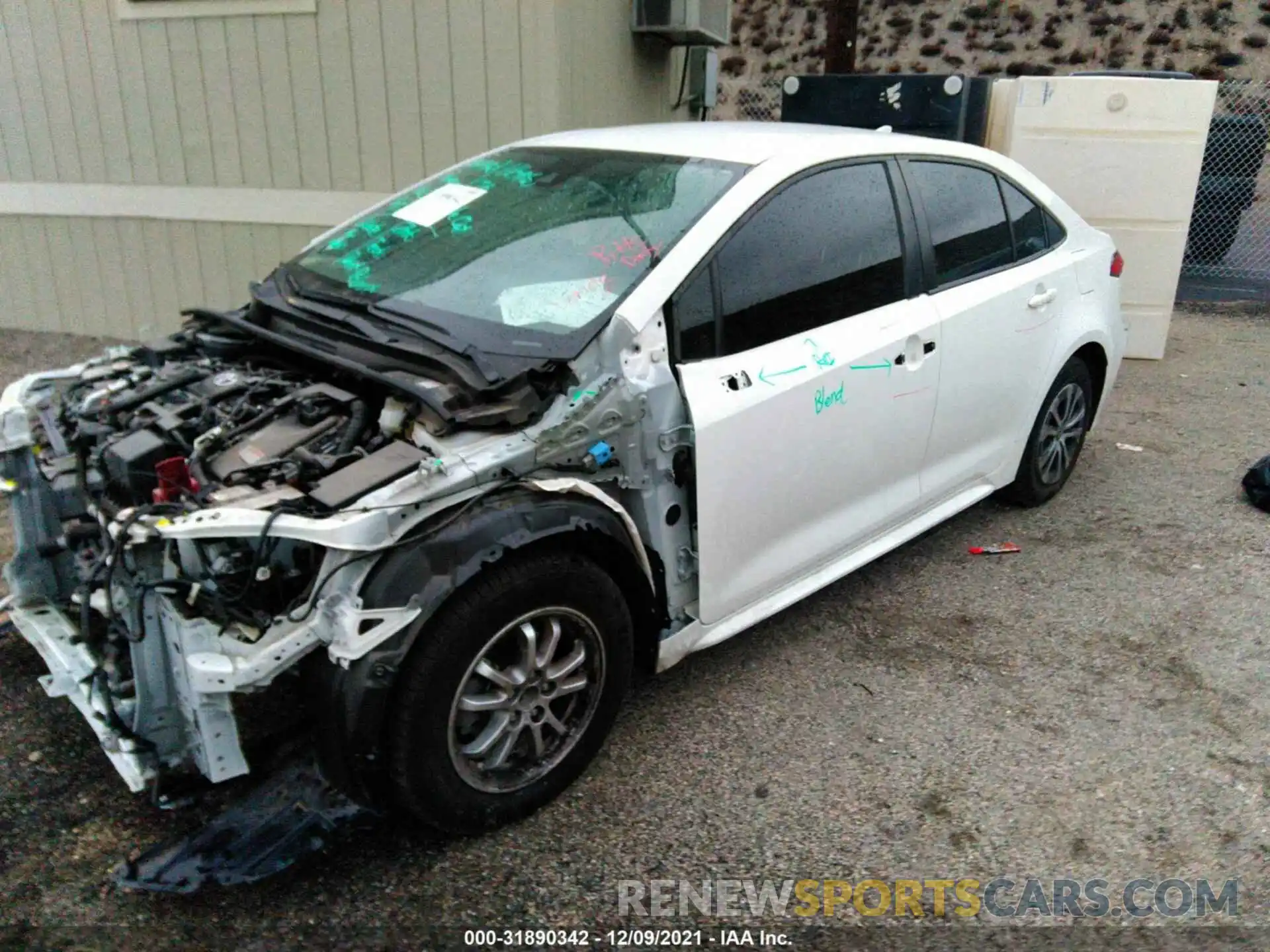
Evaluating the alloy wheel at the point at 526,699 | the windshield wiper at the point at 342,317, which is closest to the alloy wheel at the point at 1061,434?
the alloy wheel at the point at 526,699

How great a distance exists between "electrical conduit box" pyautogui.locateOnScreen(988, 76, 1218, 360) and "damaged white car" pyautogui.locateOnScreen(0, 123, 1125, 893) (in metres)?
3.79

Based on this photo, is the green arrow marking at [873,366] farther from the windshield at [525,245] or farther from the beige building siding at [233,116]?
the beige building siding at [233,116]

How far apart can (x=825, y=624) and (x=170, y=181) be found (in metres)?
5.77

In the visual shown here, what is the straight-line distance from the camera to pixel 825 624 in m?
3.86

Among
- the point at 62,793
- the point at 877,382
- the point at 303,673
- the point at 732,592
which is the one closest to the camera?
the point at 303,673

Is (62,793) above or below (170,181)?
below

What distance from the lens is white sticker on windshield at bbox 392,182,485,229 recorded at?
3.55 m

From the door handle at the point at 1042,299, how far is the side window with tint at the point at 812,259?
2.87 ft

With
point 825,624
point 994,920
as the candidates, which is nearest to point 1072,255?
point 825,624

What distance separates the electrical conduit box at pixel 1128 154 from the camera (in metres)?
7.06

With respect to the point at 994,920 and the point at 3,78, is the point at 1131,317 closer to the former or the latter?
the point at 994,920

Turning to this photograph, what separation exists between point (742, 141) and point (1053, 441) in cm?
224

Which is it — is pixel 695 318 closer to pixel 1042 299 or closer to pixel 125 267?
pixel 1042 299

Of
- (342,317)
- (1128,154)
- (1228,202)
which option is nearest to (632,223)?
(342,317)
